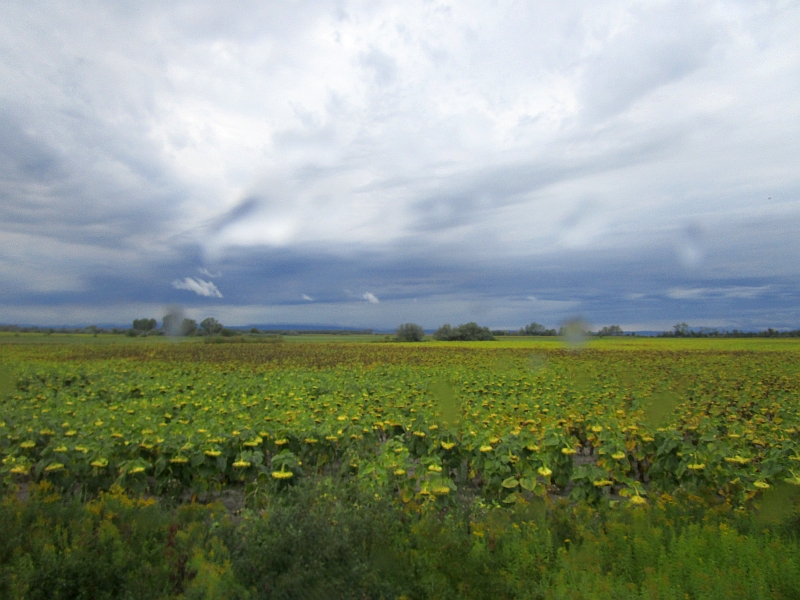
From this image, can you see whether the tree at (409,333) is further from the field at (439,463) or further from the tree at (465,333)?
the field at (439,463)

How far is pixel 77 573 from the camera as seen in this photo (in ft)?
12.5

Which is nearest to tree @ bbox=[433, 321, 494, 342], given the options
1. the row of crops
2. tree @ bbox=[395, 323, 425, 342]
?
tree @ bbox=[395, 323, 425, 342]

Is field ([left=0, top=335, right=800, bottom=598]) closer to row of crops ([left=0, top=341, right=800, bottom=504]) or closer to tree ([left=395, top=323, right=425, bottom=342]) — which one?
row of crops ([left=0, top=341, right=800, bottom=504])

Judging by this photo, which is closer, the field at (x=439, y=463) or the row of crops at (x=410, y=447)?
the field at (x=439, y=463)

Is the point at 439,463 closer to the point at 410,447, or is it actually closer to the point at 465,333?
the point at 410,447

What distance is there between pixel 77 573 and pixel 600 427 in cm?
732

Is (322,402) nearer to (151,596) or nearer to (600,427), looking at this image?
(600,427)

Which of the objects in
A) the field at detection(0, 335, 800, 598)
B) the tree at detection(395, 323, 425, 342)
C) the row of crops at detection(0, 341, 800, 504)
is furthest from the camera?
the tree at detection(395, 323, 425, 342)

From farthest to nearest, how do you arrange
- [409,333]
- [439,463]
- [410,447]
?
[409,333] → [410,447] → [439,463]

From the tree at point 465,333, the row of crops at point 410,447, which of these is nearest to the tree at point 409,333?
the tree at point 465,333

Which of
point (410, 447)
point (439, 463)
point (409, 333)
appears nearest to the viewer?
point (439, 463)

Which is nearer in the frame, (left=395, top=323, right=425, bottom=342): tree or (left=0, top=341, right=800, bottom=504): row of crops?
(left=0, top=341, right=800, bottom=504): row of crops

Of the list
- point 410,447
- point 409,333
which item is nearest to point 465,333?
point 409,333

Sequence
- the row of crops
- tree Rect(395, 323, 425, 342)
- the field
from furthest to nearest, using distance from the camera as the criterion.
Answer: tree Rect(395, 323, 425, 342), the row of crops, the field
